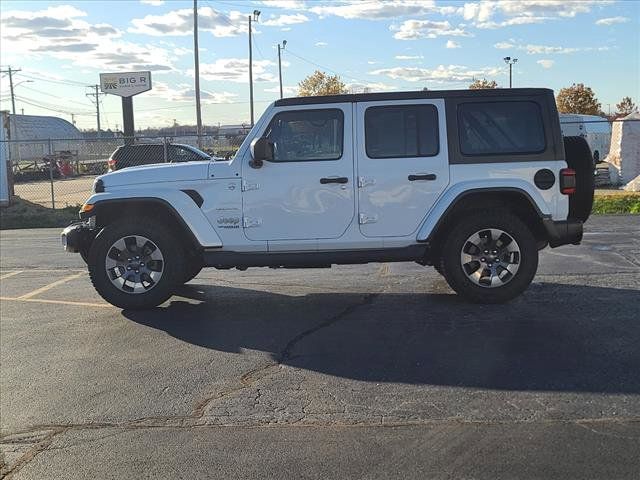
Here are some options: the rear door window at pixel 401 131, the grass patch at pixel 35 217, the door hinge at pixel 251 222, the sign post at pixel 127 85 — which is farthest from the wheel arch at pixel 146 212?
the sign post at pixel 127 85

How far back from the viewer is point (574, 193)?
6.75 m

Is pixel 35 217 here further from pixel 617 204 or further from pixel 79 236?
pixel 617 204

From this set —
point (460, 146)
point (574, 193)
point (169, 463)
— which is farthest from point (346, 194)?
point (169, 463)

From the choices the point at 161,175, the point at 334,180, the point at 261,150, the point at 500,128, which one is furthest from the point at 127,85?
the point at 500,128

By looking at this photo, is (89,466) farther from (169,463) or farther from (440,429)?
(440,429)

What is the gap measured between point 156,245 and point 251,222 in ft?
3.30

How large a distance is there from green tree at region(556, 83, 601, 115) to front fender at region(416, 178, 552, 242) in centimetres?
5144

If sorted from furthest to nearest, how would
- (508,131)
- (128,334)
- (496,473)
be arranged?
(508,131)
(128,334)
(496,473)

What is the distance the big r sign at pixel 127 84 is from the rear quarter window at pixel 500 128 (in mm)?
18775

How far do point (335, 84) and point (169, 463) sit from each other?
178 feet

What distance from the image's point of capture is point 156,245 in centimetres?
669

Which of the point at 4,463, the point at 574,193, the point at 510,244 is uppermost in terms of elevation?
the point at 574,193

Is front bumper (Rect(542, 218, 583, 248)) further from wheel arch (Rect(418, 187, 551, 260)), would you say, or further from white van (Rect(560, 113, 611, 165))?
white van (Rect(560, 113, 611, 165))

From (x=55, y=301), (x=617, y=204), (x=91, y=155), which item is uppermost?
(x=91, y=155)
